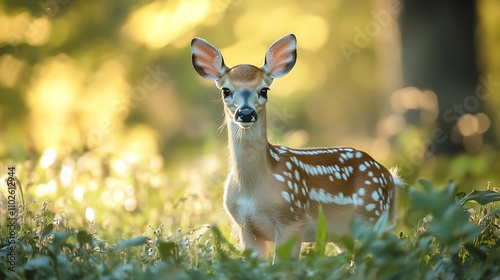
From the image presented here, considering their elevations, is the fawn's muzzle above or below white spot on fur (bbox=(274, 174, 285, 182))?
above

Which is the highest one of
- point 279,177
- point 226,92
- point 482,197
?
point 226,92

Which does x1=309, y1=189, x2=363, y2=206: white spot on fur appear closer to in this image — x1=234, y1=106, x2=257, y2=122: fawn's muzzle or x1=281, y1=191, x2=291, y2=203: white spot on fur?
x1=281, y1=191, x2=291, y2=203: white spot on fur

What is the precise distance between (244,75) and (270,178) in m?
0.62

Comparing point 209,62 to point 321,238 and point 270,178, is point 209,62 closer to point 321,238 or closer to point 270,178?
point 270,178

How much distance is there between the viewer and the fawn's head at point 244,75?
5355 millimetres

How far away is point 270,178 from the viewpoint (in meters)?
5.54

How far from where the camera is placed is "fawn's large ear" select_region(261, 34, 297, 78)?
18.9ft

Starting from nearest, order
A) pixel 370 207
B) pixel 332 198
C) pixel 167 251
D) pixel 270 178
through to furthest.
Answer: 1. pixel 167 251
2. pixel 270 178
3. pixel 332 198
4. pixel 370 207

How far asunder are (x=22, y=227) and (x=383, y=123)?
7.47 metres
